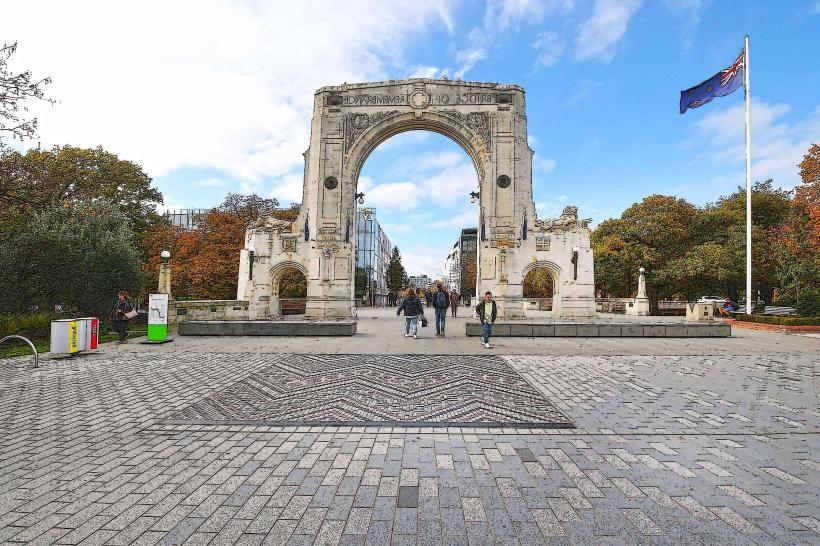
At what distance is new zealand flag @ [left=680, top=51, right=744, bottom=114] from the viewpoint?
21.5m

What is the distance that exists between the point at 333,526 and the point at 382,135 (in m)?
23.9

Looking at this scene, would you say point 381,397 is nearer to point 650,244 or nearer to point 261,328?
point 261,328

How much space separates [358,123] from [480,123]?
7.22 metres

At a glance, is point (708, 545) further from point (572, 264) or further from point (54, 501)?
point (572, 264)

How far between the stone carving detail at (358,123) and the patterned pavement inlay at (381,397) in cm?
1768

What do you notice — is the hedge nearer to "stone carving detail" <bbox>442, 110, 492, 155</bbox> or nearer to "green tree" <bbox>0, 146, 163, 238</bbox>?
"stone carving detail" <bbox>442, 110, 492, 155</bbox>

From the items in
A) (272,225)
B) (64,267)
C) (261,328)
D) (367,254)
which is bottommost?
(261,328)

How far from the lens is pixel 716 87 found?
21922 millimetres

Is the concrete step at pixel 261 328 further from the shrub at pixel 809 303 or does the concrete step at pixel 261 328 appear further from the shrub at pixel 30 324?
the shrub at pixel 809 303

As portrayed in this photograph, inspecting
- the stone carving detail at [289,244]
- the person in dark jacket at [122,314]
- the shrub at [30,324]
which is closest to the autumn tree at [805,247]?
the stone carving detail at [289,244]

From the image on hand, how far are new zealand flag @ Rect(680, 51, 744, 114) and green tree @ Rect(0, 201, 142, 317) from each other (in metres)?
29.5

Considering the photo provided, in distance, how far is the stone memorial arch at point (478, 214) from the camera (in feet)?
76.4

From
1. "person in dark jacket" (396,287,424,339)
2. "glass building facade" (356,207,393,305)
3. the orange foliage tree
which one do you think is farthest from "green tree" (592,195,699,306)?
"glass building facade" (356,207,393,305)

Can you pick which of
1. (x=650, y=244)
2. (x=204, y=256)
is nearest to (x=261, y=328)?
(x=204, y=256)
